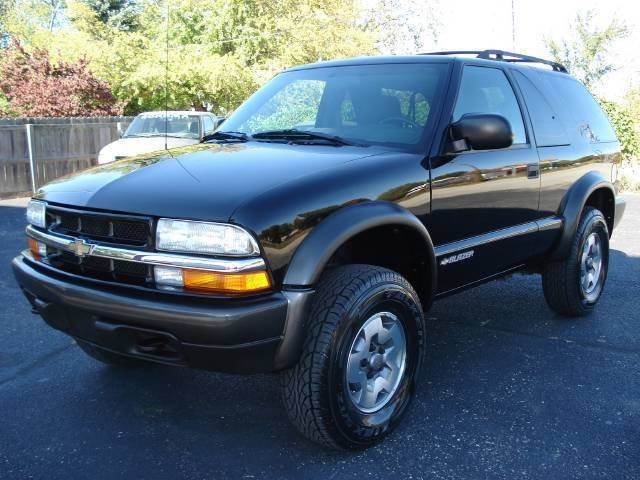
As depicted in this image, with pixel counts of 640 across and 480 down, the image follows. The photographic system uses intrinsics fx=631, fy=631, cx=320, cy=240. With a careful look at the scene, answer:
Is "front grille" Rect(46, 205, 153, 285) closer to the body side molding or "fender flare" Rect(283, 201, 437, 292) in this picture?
"fender flare" Rect(283, 201, 437, 292)

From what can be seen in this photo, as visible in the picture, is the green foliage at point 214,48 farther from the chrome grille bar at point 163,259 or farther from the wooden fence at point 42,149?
the chrome grille bar at point 163,259

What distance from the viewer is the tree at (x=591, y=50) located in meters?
33.8

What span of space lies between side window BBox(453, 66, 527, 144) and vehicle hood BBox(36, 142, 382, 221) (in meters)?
0.77

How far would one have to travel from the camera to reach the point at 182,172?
2.95 m

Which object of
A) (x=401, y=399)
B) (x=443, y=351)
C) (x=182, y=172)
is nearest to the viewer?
(x=182, y=172)

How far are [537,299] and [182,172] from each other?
149 inches

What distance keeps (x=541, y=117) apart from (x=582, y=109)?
0.82 metres

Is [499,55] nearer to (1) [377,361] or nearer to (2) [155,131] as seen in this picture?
(1) [377,361]

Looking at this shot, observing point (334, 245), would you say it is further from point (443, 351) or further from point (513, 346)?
point (513, 346)

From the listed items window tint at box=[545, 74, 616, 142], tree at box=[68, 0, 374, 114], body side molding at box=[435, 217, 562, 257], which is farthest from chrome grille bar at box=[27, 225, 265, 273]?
tree at box=[68, 0, 374, 114]

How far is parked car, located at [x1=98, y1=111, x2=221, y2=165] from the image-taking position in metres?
11.8

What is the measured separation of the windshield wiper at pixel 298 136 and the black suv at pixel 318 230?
0.02 meters

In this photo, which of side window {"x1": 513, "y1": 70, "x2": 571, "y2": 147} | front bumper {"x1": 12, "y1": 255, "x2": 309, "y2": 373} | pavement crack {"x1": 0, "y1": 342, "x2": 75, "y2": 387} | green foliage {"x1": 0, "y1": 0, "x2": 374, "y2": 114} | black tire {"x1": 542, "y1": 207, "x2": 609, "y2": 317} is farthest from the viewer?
green foliage {"x1": 0, "y1": 0, "x2": 374, "y2": 114}

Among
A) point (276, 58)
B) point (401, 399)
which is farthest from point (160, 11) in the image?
point (401, 399)
